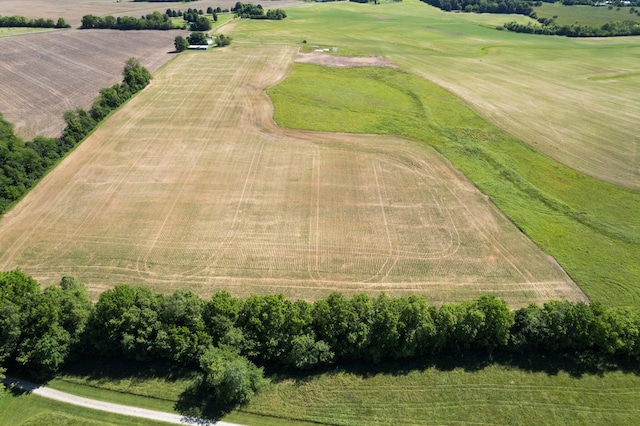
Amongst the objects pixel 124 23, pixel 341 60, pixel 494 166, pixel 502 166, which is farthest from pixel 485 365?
pixel 124 23

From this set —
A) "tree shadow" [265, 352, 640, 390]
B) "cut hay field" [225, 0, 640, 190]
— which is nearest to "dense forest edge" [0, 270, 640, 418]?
"tree shadow" [265, 352, 640, 390]

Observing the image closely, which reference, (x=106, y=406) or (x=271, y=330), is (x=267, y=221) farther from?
(x=106, y=406)

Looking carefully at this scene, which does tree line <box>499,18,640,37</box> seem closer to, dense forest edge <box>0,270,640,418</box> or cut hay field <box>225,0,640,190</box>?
cut hay field <box>225,0,640,190</box>

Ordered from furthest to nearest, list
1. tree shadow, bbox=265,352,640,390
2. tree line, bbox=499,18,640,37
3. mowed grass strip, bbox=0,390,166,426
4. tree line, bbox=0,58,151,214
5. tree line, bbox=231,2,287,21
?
1. tree line, bbox=231,2,287,21
2. tree line, bbox=499,18,640,37
3. tree line, bbox=0,58,151,214
4. tree shadow, bbox=265,352,640,390
5. mowed grass strip, bbox=0,390,166,426

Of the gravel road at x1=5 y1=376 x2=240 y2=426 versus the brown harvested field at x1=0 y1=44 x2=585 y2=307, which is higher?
the brown harvested field at x1=0 y1=44 x2=585 y2=307

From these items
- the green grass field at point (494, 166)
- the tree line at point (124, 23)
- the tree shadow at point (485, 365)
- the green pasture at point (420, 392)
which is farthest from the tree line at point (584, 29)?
the green pasture at point (420, 392)

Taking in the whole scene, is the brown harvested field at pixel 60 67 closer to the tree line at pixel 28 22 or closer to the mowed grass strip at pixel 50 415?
the tree line at pixel 28 22

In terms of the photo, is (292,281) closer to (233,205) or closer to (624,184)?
(233,205)
